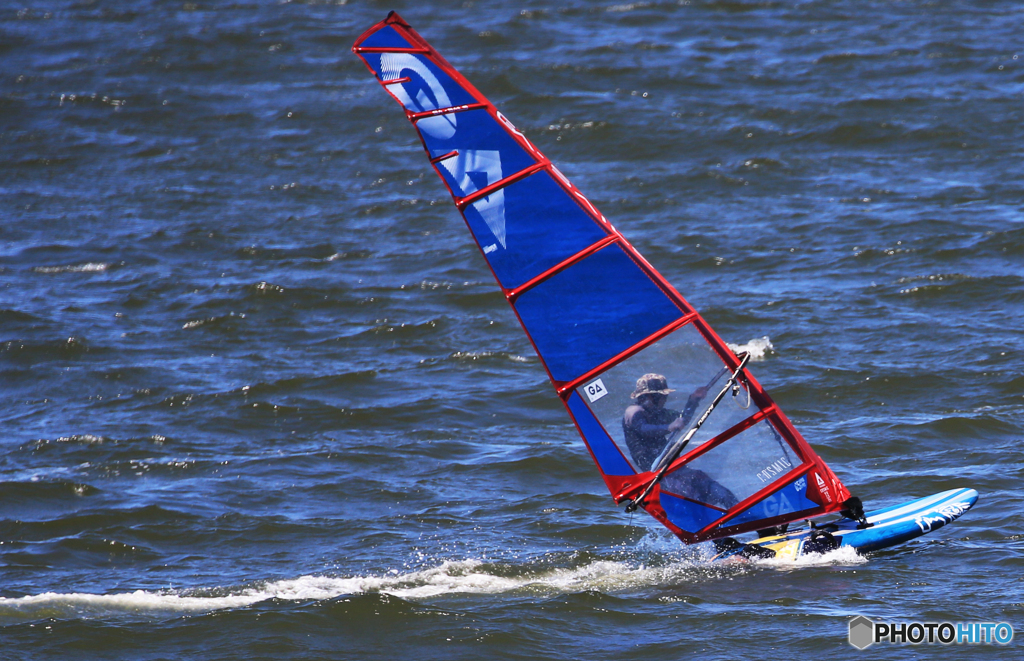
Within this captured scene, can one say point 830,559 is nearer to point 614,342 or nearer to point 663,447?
point 663,447

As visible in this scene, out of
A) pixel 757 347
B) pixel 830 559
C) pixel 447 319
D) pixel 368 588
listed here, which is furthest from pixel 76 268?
pixel 830 559

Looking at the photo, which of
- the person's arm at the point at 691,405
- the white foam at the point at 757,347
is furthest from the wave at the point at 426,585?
the white foam at the point at 757,347

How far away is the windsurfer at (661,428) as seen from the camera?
7586mm

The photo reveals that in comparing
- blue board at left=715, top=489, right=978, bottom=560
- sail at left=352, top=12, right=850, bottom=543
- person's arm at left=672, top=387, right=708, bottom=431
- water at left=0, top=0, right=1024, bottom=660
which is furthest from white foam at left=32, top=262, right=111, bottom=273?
blue board at left=715, top=489, right=978, bottom=560

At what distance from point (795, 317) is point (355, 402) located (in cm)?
495

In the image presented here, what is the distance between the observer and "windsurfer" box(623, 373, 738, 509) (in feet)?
24.9

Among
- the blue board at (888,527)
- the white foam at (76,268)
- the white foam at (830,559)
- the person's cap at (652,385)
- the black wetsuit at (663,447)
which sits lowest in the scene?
the white foam at (830,559)

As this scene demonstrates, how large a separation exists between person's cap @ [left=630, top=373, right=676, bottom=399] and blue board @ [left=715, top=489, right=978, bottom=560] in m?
1.21

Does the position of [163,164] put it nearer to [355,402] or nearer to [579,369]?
[355,402]

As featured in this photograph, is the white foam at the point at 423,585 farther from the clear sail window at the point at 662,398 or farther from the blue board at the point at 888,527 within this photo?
the clear sail window at the point at 662,398

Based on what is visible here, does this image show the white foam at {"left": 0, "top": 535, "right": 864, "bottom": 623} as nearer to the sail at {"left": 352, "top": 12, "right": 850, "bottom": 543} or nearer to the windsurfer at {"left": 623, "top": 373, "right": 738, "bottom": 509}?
the sail at {"left": 352, "top": 12, "right": 850, "bottom": 543}

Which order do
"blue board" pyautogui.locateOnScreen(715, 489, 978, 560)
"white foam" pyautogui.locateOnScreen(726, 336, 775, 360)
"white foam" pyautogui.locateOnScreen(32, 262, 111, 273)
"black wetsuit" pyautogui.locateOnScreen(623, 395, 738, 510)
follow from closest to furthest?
"blue board" pyautogui.locateOnScreen(715, 489, 978, 560), "black wetsuit" pyautogui.locateOnScreen(623, 395, 738, 510), "white foam" pyautogui.locateOnScreen(726, 336, 775, 360), "white foam" pyautogui.locateOnScreen(32, 262, 111, 273)

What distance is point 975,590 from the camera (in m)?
6.91

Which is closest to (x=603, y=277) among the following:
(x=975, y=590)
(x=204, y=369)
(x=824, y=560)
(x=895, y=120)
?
(x=824, y=560)
